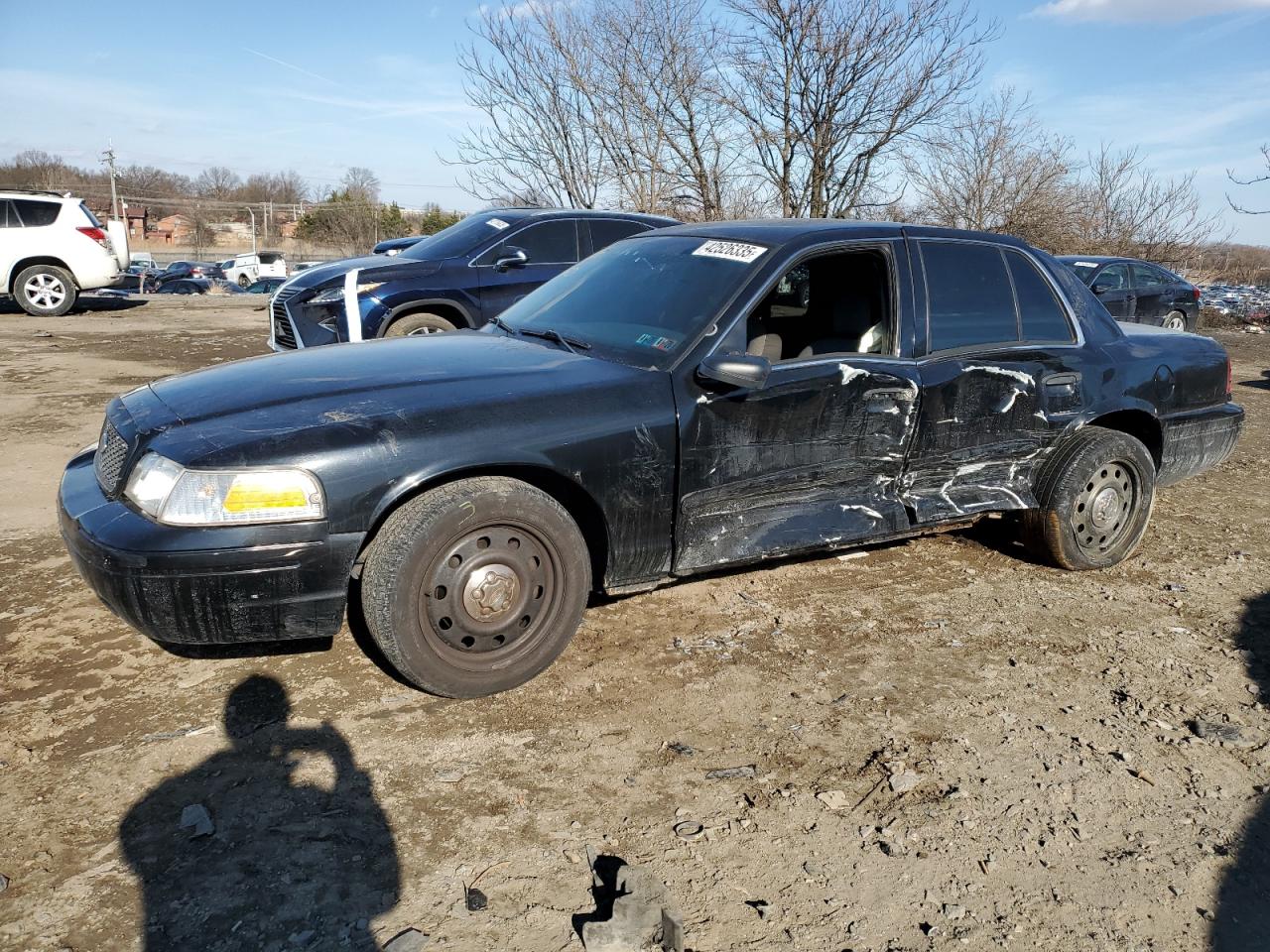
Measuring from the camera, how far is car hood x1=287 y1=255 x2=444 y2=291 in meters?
7.86

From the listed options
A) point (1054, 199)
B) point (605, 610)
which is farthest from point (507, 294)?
point (1054, 199)

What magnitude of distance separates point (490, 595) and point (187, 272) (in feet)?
131

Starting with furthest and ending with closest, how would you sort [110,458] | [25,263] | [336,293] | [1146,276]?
[1146,276] → [25,263] → [336,293] → [110,458]

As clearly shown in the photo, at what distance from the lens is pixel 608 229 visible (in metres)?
8.96

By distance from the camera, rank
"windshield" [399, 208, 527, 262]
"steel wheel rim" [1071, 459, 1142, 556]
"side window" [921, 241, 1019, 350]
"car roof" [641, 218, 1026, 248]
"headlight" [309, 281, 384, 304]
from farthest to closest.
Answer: "windshield" [399, 208, 527, 262] < "headlight" [309, 281, 384, 304] < "steel wheel rim" [1071, 459, 1142, 556] < "side window" [921, 241, 1019, 350] < "car roof" [641, 218, 1026, 248]

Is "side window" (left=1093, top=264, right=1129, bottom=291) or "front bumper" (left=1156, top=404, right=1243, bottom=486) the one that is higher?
"side window" (left=1093, top=264, right=1129, bottom=291)

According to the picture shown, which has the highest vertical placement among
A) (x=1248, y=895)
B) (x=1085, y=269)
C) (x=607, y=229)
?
(x=607, y=229)

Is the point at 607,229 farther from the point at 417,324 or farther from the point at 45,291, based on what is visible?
the point at 45,291

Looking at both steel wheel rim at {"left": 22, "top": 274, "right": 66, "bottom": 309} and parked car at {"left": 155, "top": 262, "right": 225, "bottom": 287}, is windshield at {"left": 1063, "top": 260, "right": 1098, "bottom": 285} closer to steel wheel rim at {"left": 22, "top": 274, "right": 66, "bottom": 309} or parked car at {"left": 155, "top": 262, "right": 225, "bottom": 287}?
steel wheel rim at {"left": 22, "top": 274, "right": 66, "bottom": 309}

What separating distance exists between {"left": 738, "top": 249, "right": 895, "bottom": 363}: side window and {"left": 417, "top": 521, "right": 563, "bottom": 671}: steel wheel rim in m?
1.39

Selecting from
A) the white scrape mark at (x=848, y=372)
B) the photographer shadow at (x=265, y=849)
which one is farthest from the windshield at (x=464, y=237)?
the photographer shadow at (x=265, y=849)

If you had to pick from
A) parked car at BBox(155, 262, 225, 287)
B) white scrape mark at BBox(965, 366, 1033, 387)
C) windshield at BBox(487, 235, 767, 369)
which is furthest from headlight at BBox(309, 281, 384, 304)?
parked car at BBox(155, 262, 225, 287)

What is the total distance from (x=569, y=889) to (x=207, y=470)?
5.28ft

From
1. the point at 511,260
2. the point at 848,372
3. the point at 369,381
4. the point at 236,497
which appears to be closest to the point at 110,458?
the point at 236,497
